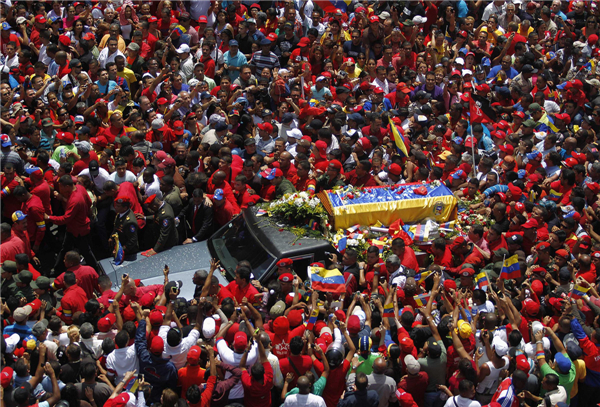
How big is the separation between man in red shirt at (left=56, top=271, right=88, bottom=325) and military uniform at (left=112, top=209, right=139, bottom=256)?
1.45 m

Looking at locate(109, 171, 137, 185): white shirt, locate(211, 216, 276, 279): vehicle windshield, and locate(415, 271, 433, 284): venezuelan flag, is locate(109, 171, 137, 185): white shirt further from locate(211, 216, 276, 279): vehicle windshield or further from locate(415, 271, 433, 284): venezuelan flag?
locate(415, 271, 433, 284): venezuelan flag

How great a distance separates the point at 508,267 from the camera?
10266 millimetres

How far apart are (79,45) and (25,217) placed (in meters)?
5.51

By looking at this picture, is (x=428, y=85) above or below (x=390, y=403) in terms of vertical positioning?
above

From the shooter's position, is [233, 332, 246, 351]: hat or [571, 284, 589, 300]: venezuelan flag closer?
[233, 332, 246, 351]: hat

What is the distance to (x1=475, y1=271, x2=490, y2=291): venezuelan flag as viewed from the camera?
9.87 metres

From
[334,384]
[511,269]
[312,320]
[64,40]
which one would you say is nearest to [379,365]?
[334,384]

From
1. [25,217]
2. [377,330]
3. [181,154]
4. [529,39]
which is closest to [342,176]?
[181,154]

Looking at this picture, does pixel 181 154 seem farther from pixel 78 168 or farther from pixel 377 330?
pixel 377 330

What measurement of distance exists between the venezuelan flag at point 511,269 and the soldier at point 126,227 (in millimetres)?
5550

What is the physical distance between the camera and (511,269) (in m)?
10.3

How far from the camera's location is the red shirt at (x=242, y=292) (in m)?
9.34

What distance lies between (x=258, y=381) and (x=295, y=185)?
15.8 feet

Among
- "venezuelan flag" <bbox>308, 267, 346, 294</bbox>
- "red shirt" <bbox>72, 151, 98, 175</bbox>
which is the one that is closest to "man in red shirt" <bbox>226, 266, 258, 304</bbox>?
"venezuelan flag" <bbox>308, 267, 346, 294</bbox>
